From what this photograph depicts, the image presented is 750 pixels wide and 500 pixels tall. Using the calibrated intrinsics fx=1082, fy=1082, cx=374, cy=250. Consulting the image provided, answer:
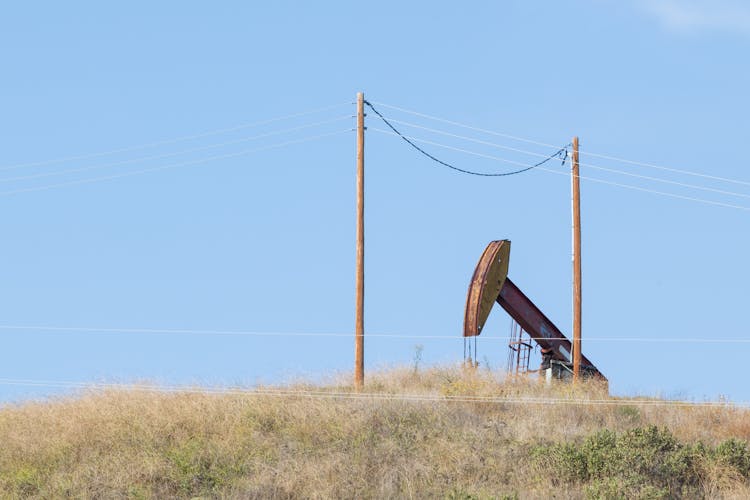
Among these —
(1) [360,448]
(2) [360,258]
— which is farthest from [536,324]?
(1) [360,448]

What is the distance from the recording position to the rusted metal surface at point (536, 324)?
29.8 metres

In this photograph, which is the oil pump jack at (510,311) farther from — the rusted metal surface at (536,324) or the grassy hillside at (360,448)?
the grassy hillside at (360,448)

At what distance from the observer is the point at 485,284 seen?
28562mm

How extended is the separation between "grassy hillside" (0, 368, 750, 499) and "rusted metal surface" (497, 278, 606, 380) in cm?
566

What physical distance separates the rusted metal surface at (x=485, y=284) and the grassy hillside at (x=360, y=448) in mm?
4220

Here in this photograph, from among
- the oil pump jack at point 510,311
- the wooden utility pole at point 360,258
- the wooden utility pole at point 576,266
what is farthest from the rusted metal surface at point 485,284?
the wooden utility pole at point 360,258

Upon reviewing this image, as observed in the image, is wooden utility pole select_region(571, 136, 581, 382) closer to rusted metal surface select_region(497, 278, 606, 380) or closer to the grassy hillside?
rusted metal surface select_region(497, 278, 606, 380)

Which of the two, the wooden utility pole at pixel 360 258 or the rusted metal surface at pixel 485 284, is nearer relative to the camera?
the wooden utility pole at pixel 360 258

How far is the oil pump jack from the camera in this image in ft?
93.5

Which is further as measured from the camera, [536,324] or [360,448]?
[536,324]

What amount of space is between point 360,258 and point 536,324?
659 cm

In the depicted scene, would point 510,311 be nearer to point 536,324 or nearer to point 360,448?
point 536,324

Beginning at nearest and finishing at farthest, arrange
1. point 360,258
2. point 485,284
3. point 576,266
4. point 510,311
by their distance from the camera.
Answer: point 360,258 < point 485,284 < point 576,266 < point 510,311

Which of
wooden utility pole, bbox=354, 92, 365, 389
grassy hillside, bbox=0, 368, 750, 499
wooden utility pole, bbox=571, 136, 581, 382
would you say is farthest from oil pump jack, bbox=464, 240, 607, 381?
grassy hillside, bbox=0, 368, 750, 499
